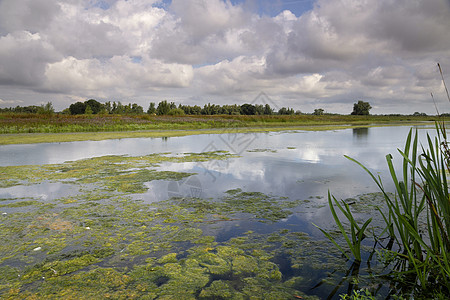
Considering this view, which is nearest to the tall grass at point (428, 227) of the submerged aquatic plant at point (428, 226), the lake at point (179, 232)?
the submerged aquatic plant at point (428, 226)

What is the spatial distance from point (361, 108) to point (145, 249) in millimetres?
89715

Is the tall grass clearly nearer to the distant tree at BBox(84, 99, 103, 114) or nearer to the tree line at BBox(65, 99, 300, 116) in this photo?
the tree line at BBox(65, 99, 300, 116)

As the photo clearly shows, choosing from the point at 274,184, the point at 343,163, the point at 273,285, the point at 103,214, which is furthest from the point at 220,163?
the point at 273,285

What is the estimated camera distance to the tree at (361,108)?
268ft

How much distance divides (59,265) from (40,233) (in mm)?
1043

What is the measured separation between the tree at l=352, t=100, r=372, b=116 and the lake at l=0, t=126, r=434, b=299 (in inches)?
3287

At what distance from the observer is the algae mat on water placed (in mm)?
2514

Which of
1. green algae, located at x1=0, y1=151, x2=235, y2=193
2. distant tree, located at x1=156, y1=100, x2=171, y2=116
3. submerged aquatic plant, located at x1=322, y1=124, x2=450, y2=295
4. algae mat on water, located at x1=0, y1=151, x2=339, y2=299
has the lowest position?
algae mat on water, located at x1=0, y1=151, x2=339, y2=299

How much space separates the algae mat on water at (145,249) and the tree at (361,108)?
86603 millimetres

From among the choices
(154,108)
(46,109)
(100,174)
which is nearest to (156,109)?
(154,108)

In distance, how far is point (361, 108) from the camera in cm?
8231

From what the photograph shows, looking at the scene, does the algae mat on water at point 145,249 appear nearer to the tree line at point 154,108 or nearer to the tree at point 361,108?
the tree line at point 154,108

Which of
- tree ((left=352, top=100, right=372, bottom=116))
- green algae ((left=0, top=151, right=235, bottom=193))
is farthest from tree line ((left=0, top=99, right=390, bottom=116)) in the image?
green algae ((left=0, top=151, right=235, bottom=193))

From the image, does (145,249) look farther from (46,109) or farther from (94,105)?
(94,105)
